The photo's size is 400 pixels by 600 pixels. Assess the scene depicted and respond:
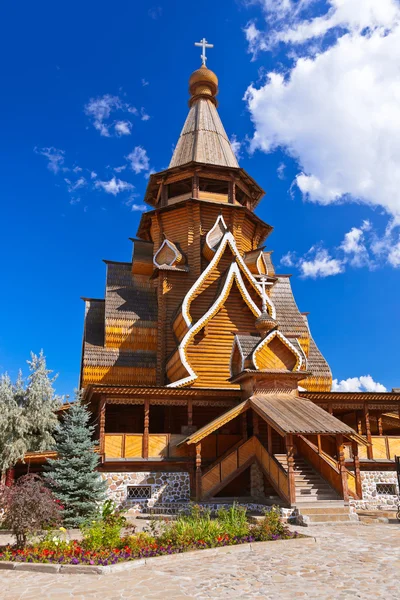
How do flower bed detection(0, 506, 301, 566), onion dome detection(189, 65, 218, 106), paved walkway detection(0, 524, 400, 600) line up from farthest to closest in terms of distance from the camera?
onion dome detection(189, 65, 218, 106) → flower bed detection(0, 506, 301, 566) → paved walkway detection(0, 524, 400, 600)

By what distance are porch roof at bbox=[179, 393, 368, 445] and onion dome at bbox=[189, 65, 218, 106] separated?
20075mm

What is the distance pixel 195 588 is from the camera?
7043mm

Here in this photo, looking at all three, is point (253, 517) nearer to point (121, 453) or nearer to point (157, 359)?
point (121, 453)

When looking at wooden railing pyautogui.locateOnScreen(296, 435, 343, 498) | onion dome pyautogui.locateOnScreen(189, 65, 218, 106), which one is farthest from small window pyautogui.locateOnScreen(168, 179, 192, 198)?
wooden railing pyautogui.locateOnScreen(296, 435, 343, 498)

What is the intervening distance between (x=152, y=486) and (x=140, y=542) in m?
6.77

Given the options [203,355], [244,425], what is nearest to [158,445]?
[244,425]

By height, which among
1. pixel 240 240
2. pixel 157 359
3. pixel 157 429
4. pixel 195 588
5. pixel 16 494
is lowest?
pixel 195 588

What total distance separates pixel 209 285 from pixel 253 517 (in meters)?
11.5

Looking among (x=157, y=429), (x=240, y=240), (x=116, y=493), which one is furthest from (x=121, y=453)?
(x=240, y=240)

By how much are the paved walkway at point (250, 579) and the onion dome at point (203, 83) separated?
26.1 m

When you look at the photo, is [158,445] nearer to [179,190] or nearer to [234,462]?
[234,462]

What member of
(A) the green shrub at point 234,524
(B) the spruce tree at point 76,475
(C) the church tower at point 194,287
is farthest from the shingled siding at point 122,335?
(A) the green shrub at point 234,524

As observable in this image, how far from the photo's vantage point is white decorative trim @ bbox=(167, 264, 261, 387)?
61.8ft

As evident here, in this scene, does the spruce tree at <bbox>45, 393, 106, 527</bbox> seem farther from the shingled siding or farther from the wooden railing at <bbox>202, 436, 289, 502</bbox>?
the shingled siding
